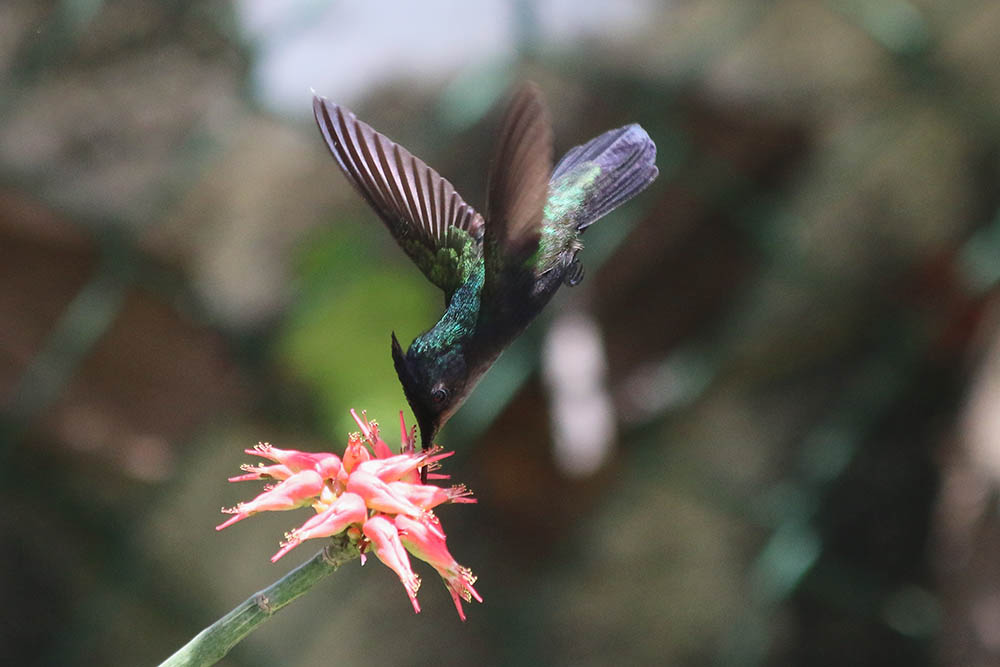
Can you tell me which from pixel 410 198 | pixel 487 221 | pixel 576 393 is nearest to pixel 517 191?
pixel 487 221

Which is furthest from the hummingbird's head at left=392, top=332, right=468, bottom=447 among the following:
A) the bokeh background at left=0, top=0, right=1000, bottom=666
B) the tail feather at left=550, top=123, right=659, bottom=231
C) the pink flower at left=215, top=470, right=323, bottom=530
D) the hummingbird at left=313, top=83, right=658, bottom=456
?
the bokeh background at left=0, top=0, right=1000, bottom=666

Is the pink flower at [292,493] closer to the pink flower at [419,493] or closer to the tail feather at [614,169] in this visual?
the pink flower at [419,493]

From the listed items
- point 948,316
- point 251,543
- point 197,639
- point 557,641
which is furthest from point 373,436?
point 948,316

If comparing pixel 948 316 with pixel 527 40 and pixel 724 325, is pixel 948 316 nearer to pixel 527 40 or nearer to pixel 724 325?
pixel 724 325

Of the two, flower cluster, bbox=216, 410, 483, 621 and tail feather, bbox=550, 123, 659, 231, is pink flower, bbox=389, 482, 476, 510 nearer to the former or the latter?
flower cluster, bbox=216, 410, 483, 621

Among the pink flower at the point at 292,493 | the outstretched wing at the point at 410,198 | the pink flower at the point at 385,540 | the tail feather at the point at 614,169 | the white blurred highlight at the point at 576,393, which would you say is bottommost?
the white blurred highlight at the point at 576,393

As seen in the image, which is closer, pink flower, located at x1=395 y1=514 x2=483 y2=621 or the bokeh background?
pink flower, located at x1=395 y1=514 x2=483 y2=621

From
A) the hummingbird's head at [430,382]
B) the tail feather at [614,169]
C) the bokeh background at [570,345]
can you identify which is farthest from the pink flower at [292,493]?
the bokeh background at [570,345]
